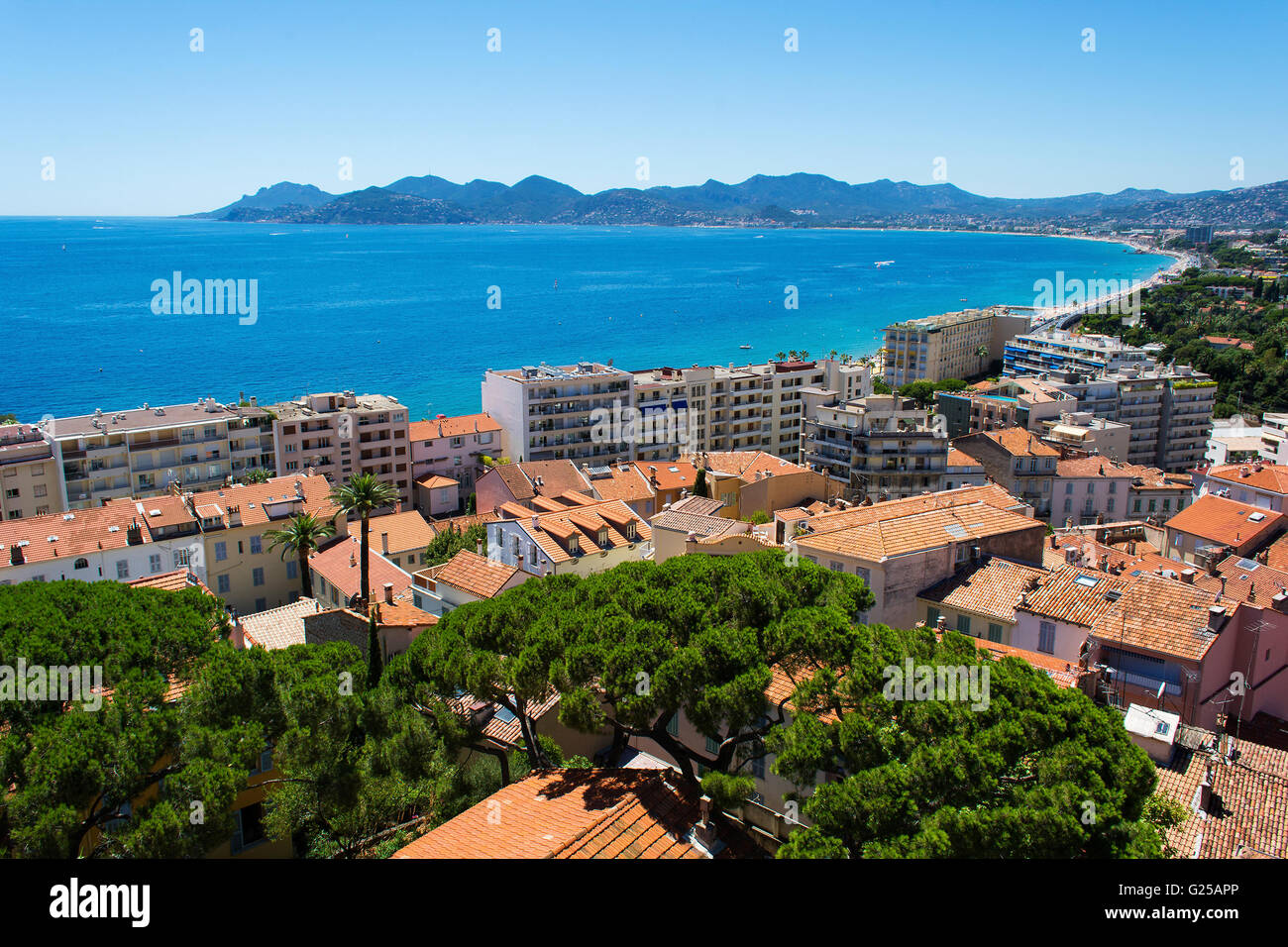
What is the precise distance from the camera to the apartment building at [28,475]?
49438 millimetres

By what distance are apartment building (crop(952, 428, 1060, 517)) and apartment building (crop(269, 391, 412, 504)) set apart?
36187 mm

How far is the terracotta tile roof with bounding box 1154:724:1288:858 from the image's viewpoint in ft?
48.4

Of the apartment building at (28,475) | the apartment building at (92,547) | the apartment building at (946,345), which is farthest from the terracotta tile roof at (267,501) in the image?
the apartment building at (946,345)

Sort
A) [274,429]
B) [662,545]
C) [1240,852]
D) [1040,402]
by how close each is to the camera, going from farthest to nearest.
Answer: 1. [1040,402]
2. [274,429]
3. [662,545]
4. [1240,852]

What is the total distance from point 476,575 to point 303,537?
11953mm

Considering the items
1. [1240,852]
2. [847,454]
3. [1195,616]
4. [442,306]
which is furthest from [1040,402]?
[442,306]

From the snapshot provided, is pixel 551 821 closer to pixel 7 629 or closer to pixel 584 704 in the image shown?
pixel 584 704

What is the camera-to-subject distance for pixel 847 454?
55.5 metres

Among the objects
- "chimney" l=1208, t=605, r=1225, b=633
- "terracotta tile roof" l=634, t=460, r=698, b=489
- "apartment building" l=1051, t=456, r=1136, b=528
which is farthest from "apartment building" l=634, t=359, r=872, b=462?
"chimney" l=1208, t=605, r=1225, b=633

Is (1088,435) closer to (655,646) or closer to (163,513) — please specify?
(163,513)

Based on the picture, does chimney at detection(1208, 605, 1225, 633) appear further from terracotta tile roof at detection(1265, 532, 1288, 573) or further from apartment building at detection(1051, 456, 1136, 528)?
apartment building at detection(1051, 456, 1136, 528)

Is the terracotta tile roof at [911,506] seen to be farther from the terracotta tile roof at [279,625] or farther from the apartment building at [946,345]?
the apartment building at [946,345]

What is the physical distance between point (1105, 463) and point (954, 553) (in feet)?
115

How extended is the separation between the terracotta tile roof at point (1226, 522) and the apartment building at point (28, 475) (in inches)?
2099
